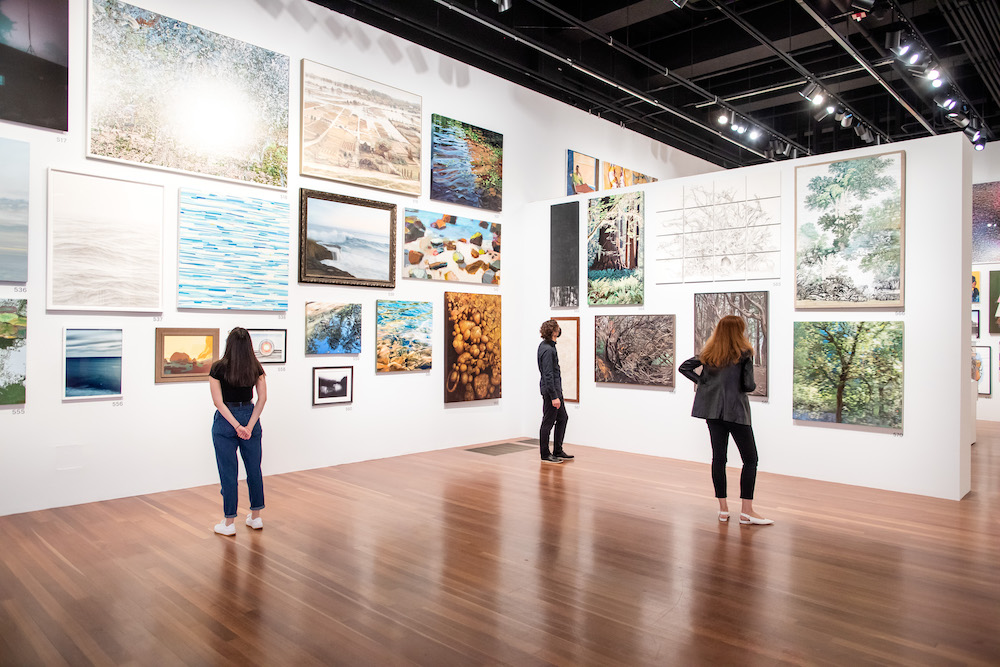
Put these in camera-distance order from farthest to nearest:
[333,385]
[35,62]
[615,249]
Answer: [615,249] < [333,385] < [35,62]

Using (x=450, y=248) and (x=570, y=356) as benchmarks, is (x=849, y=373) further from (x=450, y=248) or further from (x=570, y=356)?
(x=450, y=248)

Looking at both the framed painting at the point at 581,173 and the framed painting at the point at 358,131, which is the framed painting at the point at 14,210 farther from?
the framed painting at the point at 581,173

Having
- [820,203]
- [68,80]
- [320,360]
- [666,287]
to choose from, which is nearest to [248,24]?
[68,80]

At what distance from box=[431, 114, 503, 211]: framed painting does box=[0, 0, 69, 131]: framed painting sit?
177 inches

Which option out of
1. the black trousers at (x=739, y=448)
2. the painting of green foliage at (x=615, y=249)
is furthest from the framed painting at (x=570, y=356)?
the black trousers at (x=739, y=448)

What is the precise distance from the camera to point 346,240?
8.42 meters

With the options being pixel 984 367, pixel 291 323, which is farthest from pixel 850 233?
pixel 984 367

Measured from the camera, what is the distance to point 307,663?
3.23 meters

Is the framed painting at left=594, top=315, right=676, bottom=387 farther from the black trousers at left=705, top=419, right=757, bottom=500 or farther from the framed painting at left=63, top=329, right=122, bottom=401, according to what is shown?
the framed painting at left=63, top=329, right=122, bottom=401

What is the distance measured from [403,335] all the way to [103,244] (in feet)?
12.2

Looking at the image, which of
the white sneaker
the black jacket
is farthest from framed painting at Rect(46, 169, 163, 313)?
the black jacket

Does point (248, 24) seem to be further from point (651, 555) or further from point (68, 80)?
point (651, 555)

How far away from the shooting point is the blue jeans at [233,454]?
5312 mm

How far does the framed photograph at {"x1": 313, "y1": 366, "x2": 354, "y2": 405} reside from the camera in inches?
319
